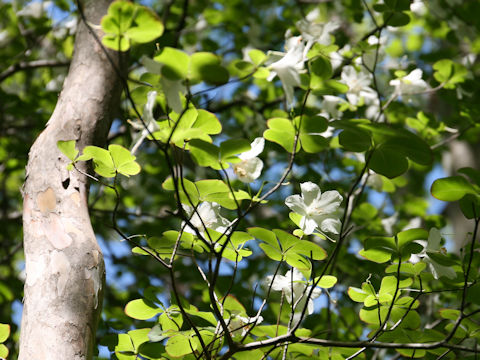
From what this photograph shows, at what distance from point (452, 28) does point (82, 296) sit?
224 cm

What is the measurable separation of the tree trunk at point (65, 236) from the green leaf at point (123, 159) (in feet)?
0.74

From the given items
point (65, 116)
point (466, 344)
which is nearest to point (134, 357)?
point (65, 116)

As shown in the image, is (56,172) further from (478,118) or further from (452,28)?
(452,28)

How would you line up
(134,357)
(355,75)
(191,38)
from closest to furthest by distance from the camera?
1. (134,357)
2. (355,75)
3. (191,38)

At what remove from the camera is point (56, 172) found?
1.21 metres

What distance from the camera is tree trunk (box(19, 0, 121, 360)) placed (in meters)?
0.99

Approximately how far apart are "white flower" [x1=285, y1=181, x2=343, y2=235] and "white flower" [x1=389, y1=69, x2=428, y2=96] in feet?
2.76

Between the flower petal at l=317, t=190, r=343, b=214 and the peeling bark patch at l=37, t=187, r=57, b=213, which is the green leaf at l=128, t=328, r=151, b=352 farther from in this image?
the flower petal at l=317, t=190, r=343, b=214

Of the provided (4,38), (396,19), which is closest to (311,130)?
(396,19)

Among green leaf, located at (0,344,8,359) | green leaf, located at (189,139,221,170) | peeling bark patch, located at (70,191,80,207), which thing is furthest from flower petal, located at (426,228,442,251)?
green leaf, located at (0,344,8,359)

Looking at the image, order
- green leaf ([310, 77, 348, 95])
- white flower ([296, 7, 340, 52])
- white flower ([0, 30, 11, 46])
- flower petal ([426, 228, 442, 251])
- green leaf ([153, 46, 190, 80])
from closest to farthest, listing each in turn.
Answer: green leaf ([153, 46, 190, 80]) < flower petal ([426, 228, 442, 251]) < green leaf ([310, 77, 348, 95]) < white flower ([296, 7, 340, 52]) < white flower ([0, 30, 11, 46])

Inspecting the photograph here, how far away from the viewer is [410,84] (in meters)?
1.72

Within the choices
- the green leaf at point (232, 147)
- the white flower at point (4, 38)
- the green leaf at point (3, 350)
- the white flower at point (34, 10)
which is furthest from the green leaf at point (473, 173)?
the white flower at point (4, 38)

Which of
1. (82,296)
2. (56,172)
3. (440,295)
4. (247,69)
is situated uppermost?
(247,69)
